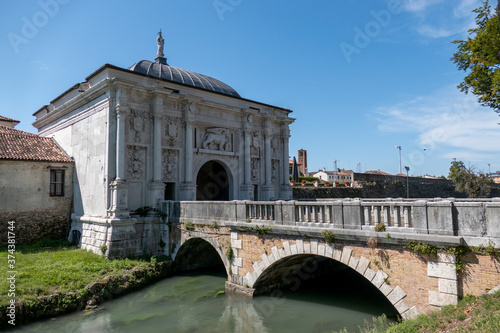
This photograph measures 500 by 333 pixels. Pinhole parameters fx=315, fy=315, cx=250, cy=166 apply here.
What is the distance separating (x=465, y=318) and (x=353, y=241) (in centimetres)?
305

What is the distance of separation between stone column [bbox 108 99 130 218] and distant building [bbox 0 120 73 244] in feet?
16.5

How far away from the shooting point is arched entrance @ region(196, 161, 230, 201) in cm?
2216

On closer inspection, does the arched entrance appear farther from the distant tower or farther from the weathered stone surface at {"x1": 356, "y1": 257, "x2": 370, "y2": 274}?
the distant tower

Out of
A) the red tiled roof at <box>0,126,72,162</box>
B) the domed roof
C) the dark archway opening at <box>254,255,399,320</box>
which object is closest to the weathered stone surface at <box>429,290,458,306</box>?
the dark archway opening at <box>254,255,399,320</box>

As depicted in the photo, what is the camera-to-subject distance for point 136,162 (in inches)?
637

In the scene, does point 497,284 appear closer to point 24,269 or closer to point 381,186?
point 24,269

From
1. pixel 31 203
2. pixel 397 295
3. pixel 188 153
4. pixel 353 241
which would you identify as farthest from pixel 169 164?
pixel 397 295

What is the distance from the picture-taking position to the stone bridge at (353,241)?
22.1 ft

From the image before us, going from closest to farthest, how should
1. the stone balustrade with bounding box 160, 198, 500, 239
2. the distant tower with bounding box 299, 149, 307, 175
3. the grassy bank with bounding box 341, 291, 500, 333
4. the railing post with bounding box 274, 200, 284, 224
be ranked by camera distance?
the grassy bank with bounding box 341, 291, 500, 333
the stone balustrade with bounding box 160, 198, 500, 239
the railing post with bounding box 274, 200, 284, 224
the distant tower with bounding box 299, 149, 307, 175

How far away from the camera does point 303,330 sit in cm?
927

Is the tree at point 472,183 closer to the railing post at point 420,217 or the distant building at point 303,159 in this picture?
the railing post at point 420,217

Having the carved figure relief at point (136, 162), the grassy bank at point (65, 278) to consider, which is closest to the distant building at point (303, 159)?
the carved figure relief at point (136, 162)

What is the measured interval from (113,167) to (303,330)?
11.3 metres

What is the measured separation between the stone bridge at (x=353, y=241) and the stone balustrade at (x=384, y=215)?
2 cm
